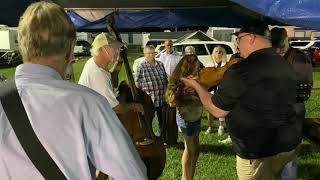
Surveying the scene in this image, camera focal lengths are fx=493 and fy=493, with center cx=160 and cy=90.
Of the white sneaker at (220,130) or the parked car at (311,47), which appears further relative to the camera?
the parked car at (311,47)

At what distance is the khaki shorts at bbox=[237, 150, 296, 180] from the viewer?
3322 millimetres

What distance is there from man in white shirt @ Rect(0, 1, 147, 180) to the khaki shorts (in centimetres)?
198

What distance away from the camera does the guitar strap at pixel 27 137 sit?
1.39m

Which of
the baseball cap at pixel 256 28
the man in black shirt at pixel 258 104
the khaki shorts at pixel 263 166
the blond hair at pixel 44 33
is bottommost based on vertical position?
the khaki shorts at pixel 263 166

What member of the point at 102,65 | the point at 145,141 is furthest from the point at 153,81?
the point at 145,141

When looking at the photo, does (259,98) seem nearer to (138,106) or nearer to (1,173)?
(138,106)

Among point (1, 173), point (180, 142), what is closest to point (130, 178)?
point (1, 173)

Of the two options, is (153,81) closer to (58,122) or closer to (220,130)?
(220,130)

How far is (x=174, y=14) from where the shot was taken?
25.7ft

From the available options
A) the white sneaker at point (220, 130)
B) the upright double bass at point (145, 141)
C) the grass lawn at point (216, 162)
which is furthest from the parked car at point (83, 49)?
the upright double bass at point (145, 141)

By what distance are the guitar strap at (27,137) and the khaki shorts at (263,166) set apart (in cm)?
215

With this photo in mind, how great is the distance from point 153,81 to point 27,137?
6.03 meters

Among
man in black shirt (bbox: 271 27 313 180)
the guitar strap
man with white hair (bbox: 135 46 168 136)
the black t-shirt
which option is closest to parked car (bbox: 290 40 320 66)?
man with white hair (bbox: 135 46 168 136)

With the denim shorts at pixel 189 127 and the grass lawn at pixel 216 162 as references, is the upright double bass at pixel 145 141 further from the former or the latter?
the grass lawn at pixel 216 162
